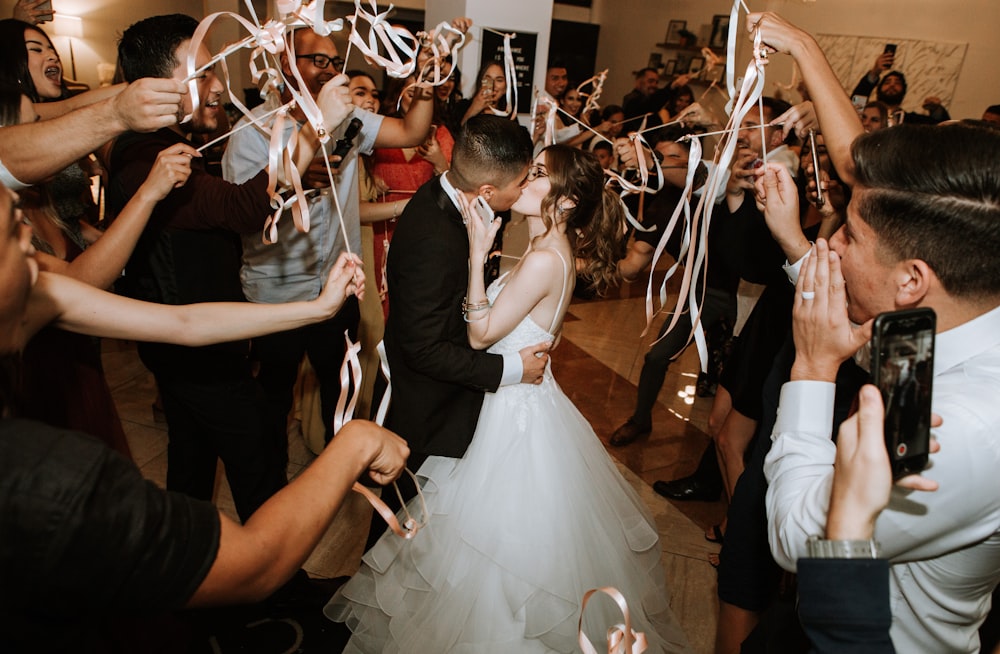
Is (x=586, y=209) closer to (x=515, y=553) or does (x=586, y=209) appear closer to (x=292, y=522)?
(x=515, y=553)

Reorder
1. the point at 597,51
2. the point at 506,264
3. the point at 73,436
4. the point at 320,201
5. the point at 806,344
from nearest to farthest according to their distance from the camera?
1. the point at 73,436
2. the point at 806,344
3. the point at 320,201
4. the point at 506,264
5. the point at 597,51

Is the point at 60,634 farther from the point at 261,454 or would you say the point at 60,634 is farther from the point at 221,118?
the point at 221,118

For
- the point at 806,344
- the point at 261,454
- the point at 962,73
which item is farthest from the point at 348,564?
the point at 962,73

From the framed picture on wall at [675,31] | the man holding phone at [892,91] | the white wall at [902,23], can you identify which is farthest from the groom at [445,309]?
the framed picture on wall at [675,31]

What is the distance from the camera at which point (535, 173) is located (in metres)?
2.34

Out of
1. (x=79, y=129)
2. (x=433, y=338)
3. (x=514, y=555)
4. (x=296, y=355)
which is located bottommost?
(x=514, y=555)

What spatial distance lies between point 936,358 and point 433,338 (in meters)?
1.31

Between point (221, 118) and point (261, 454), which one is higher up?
point (221, 118)

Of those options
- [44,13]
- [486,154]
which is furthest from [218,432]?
[44,13]

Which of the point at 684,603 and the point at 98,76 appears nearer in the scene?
the point at 684,603

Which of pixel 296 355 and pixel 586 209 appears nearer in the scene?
pixel 586 209

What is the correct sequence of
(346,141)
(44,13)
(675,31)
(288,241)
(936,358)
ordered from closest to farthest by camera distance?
(936,358)
(346,141)
(288,241)
(44,13)
(675,31)

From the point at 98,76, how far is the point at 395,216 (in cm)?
777

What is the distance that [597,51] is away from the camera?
13.4 m
